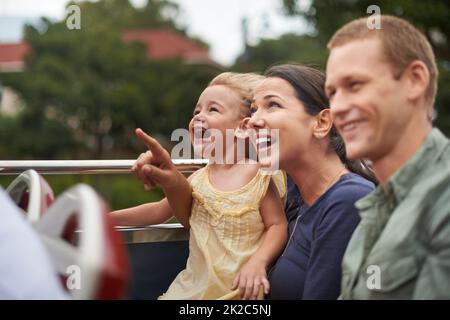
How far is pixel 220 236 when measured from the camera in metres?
2.47

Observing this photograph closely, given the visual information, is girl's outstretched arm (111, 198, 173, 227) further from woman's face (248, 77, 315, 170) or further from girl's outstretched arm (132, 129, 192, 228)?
woman's face (248, 77, 315, 170)

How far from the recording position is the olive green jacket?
1.44m

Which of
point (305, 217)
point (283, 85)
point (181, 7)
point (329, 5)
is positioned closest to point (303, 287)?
point (305, 217)

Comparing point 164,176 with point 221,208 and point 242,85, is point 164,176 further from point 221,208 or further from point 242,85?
point 242,85

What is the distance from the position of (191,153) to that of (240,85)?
15.8 inches

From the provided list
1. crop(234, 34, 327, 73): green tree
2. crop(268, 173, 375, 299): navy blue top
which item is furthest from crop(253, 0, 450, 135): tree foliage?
crop(234, 34, 327, 73): green tree

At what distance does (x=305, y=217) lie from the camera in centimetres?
217

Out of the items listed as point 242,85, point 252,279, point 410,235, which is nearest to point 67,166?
point 242,85

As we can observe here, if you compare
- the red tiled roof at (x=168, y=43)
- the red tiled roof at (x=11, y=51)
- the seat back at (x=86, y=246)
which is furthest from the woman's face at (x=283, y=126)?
the red tiled roof at (x=168, y=43)

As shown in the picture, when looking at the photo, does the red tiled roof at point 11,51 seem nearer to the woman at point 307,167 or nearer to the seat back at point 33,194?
the woman at point 307,167

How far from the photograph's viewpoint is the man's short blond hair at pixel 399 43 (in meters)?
1.61

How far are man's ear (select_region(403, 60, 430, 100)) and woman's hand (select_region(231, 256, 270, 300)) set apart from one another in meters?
0.81

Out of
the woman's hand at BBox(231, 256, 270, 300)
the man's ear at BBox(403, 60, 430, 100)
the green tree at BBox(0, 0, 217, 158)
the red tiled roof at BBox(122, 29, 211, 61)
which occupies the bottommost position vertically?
the woman's hand at BBox(231, 256, 270, 300)

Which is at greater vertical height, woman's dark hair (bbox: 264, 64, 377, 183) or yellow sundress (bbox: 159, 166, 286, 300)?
woman's dark hair (bbox: 264, 64, 377, 183)
